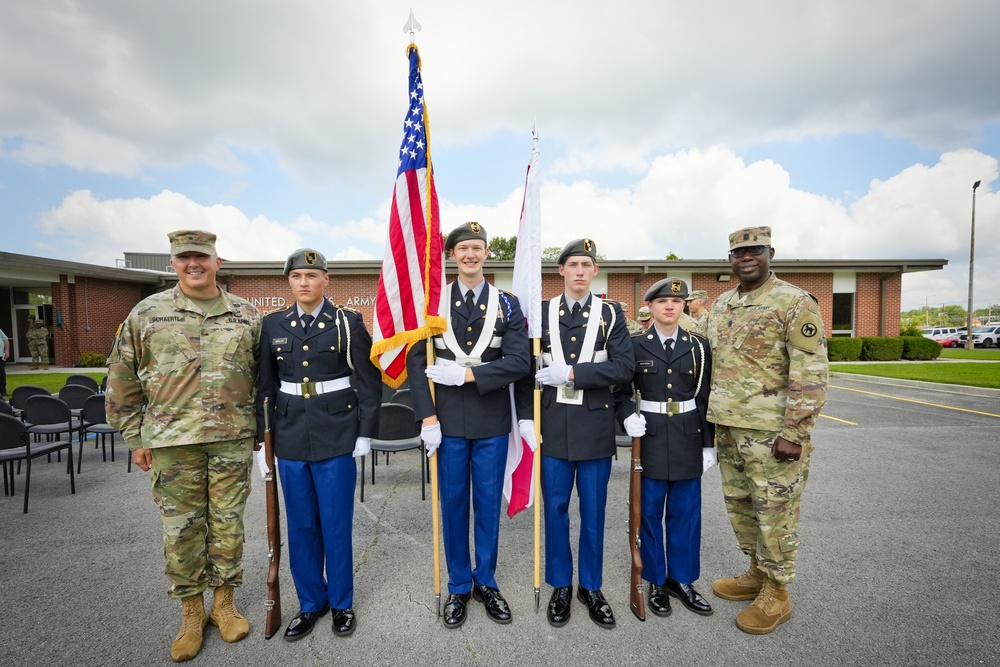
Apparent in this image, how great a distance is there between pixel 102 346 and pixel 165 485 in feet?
68.4

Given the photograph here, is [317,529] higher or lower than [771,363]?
lower

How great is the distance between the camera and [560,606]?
2914 mm

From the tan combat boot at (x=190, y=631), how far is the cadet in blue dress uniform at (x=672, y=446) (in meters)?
2.75

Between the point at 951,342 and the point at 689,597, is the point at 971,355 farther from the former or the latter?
the point at 689,597

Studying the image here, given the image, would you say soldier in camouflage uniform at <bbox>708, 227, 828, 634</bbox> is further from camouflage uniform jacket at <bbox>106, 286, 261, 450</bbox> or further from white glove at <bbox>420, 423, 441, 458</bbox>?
camouflage uniform jacket at <bbox>106, 286, 261, 450</bbox>

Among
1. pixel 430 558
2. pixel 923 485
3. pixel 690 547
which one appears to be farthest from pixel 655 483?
pixel 923 485

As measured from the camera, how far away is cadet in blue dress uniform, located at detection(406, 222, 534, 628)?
296 centimetres

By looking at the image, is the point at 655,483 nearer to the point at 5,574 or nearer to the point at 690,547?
the point at 690,547

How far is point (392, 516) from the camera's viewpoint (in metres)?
4.53

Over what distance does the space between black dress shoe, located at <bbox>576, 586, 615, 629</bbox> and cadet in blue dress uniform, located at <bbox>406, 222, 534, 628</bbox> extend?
20.4 inches

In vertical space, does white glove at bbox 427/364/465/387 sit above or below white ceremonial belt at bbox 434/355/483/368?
below

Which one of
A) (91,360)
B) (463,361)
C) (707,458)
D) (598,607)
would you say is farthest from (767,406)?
(91,360)

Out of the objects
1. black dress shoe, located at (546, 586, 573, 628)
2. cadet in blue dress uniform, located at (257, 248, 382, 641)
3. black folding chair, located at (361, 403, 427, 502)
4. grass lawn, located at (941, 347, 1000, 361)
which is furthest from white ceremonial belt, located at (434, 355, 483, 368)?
grass lawn, located at (941, 347, 1000, 361)

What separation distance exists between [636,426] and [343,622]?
2.16m
